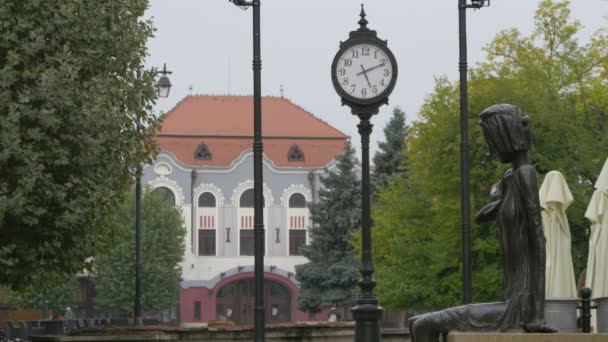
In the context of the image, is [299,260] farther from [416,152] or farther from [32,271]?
[32,271]

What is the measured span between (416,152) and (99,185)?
21.2 metres

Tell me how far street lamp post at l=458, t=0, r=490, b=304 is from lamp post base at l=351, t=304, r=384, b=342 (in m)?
1.80

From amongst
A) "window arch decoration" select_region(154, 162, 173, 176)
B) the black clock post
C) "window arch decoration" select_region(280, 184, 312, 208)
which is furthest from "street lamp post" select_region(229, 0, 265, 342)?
"window arch decoration" select_region(280, 184, 312, 208)

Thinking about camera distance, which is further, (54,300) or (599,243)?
(54,300)

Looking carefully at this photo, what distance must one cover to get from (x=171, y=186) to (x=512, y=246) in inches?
3206

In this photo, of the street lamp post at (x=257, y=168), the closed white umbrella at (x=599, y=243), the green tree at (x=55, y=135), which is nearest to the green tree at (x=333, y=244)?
the green tree at (x=55, y=135)

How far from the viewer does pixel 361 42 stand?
55.5 ft

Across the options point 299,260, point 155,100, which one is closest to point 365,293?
point 155,100

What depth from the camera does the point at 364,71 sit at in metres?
16.8

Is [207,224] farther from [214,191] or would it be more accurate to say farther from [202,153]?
[202,153]

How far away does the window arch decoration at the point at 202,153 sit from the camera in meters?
92.1

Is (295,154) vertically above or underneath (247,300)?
above

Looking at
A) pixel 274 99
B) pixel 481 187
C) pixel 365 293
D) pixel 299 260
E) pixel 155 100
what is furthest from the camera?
pixel 274 99

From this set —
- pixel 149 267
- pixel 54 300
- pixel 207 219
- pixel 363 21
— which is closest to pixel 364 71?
pixel 363 21
